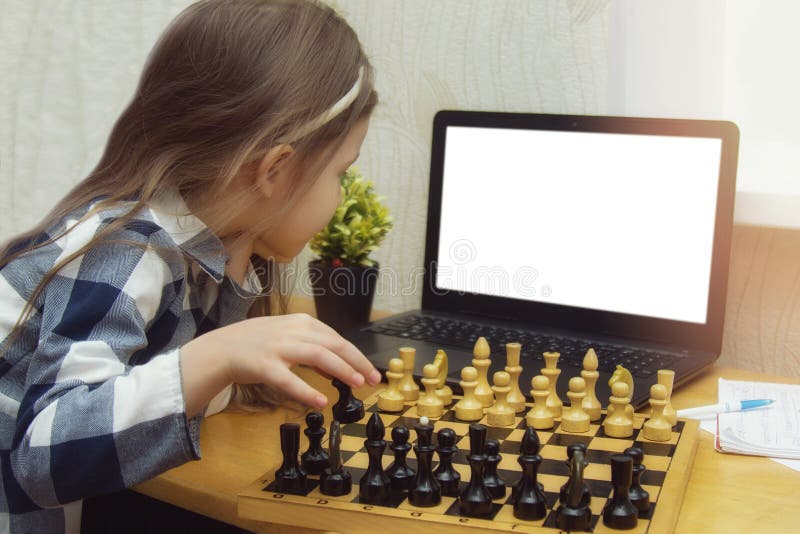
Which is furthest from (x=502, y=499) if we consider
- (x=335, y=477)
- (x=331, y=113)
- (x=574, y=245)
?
(x=574, y=245)

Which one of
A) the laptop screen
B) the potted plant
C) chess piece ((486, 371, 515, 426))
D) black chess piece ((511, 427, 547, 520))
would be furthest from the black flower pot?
black chess piece ((511, 427, 547, 520))

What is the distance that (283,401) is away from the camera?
110cm

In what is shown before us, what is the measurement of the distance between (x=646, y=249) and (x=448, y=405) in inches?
15.8

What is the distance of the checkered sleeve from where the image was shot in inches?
31.1

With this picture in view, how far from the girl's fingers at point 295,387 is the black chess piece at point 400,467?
0.27 ft

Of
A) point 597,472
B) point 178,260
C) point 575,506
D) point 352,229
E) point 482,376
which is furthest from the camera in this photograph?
point 352,229

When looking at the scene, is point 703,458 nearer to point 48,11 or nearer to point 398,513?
point 398,513

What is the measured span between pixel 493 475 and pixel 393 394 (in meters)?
0.26

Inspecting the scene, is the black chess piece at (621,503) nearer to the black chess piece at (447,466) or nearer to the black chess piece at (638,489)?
the black chess piece at (638,489)

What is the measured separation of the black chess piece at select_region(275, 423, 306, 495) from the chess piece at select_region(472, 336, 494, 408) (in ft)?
0.90

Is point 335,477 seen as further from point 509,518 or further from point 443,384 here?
point 443,384

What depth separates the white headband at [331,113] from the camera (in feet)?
3.29

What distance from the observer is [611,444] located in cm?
91

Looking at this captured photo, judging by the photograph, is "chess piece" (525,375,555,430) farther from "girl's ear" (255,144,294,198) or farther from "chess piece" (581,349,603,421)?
"girl's ear" (255,144,294,198)
